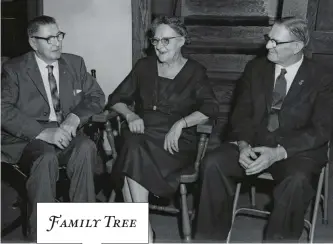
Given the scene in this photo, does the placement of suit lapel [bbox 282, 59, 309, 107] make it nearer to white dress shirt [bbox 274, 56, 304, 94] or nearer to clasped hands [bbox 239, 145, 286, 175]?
white dress shirt [bbox 274, 56, 304, 94]

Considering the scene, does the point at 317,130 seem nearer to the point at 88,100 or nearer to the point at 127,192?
the point at 127,192

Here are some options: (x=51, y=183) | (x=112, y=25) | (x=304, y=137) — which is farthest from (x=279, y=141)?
(x=112, y=25)

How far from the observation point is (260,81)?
9.98ft

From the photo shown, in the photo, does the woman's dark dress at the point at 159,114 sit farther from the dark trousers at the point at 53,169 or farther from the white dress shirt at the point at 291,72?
the white dress shirt at the point at 291,72

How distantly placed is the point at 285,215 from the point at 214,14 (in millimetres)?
3223

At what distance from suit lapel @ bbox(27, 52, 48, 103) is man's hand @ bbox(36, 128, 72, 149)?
0.81 feet

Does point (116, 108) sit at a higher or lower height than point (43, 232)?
higher

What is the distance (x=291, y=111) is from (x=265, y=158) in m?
0.40

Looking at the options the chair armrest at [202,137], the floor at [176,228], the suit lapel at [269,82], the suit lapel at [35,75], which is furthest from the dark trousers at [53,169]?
the suit lapel at [269,82]

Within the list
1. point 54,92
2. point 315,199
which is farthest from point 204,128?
point 54,92

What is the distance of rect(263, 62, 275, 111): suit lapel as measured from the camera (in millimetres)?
3014

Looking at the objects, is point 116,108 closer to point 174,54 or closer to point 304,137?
point 174,54

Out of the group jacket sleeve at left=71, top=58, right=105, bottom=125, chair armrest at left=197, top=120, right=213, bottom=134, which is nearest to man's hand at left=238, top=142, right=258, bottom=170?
chair armrest at left=197, top=120, right=213, bottom=134

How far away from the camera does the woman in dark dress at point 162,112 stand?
296cm
